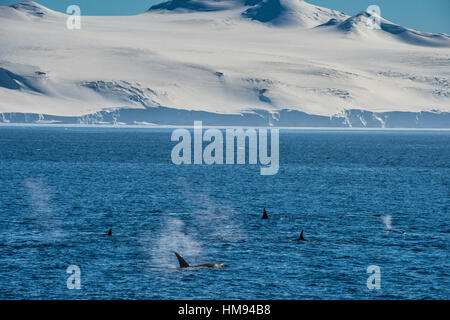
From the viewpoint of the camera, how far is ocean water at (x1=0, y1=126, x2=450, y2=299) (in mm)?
42438

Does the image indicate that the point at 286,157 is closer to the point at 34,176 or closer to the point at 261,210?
the point at 34,176

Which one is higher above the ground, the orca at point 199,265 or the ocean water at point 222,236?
the orca at point 199,265

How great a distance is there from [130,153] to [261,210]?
4696 inches

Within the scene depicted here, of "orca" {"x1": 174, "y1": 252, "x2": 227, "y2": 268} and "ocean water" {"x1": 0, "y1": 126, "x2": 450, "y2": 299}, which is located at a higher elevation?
"orca" {"x1": 174, "y1": 252, "x2": 227, "y2": 268}

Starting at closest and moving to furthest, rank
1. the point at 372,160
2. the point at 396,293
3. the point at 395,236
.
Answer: the point at 396,293
the point at 395,236
the point at 372,160

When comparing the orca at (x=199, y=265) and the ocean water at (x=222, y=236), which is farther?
the orca at (x=199, y=265)

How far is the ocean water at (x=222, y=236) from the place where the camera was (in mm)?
42438

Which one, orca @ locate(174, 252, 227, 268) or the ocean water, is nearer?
the ocean water

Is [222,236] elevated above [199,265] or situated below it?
below

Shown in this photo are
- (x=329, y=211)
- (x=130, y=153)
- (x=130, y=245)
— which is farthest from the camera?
(x=130, y=153)

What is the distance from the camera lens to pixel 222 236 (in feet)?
199

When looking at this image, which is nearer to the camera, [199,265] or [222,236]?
[199,265]

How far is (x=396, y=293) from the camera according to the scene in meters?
41.2
